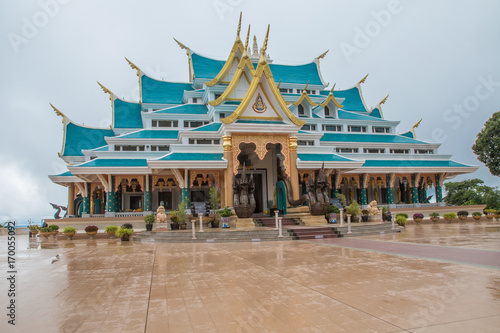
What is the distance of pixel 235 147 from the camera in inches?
692

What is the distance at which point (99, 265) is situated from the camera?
7.45m

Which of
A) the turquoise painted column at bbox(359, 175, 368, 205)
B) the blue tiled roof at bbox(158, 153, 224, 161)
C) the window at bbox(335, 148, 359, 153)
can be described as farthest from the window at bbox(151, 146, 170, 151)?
the turquoise painted column at bbox(359, 175, 368, 205)

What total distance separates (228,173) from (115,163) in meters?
6.98

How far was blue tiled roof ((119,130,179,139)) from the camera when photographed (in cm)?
2130

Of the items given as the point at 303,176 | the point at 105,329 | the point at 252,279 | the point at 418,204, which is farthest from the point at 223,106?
the point at 105,329

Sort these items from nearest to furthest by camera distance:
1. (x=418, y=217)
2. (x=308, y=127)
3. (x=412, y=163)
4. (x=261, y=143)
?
(x=261, y=143)
(x=418, y=217)
(x=412, y=163)
(x=308, y=127)

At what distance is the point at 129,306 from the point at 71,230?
14555mm

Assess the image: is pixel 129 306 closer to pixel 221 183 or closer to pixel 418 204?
pixel 221 183

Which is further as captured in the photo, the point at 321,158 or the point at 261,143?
the point at 321,158

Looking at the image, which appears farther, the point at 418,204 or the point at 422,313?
the point at 418,204

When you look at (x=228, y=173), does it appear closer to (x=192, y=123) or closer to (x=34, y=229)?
(x=192, y=123)

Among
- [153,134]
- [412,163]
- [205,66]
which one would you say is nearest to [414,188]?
[412,163]

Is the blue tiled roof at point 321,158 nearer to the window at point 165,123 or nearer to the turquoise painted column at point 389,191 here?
the turquoise painted column at point 389,191

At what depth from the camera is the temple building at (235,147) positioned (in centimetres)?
1792
